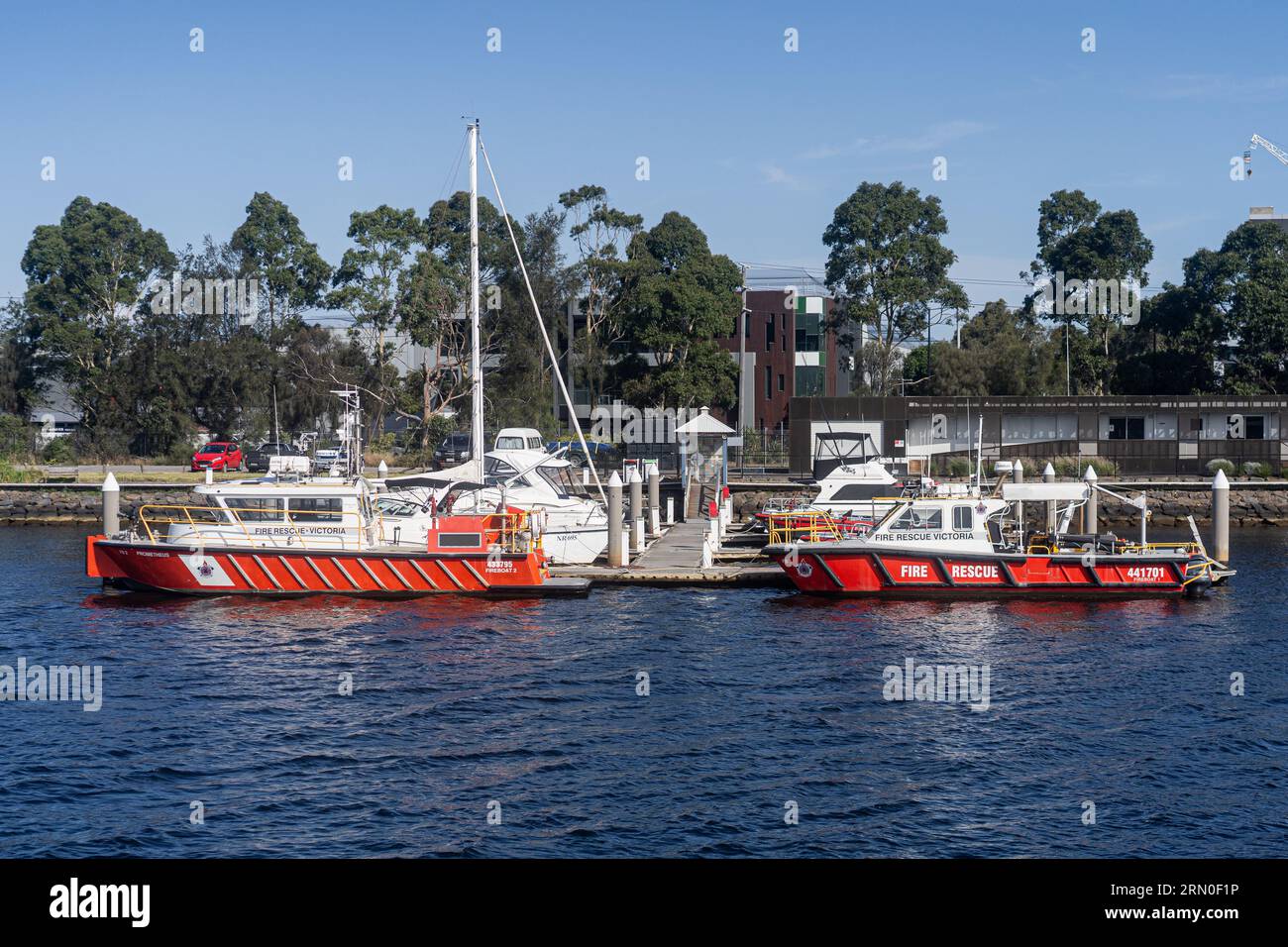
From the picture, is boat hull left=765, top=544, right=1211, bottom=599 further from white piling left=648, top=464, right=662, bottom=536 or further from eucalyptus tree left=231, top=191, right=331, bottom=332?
eucalyptus tree left=231, top=191, right=331, bottom=332

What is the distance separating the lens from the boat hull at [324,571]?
3067cm

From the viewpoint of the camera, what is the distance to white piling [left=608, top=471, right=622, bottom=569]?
35.1m

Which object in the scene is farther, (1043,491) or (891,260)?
(891,260)

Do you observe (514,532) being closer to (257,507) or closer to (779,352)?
(257,507)

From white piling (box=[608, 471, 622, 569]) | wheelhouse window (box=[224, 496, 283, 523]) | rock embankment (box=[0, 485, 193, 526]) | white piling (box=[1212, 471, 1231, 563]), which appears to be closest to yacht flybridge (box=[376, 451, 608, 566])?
white piling (box=[608, 471, 622, 569])

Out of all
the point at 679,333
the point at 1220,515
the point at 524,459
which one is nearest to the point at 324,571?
the point at 524,459

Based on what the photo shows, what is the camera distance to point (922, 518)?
31047 mm

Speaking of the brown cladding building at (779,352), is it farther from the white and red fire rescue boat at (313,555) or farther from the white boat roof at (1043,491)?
the white and red fire rescue boat at (313,555)

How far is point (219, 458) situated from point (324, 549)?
37482mm

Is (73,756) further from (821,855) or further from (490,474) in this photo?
(490,474)

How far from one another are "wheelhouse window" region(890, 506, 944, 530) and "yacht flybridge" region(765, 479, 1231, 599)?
1.0 inches

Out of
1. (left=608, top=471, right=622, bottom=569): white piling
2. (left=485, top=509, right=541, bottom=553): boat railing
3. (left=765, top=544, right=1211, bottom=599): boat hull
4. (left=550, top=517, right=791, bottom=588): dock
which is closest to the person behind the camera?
(left=765, top=544, right=1211, bottom=599): boat hull

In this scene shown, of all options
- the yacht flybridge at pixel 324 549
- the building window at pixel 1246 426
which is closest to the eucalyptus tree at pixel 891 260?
the building window at pixel 1246 426
